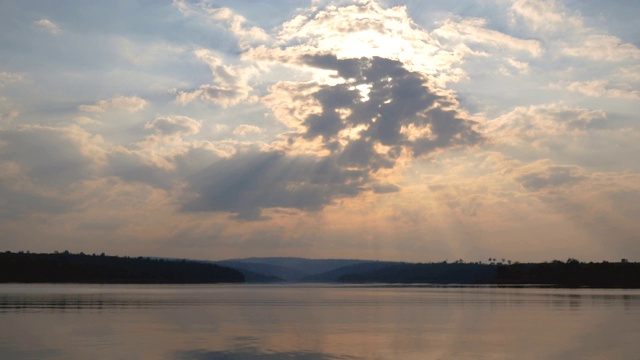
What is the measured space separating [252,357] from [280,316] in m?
26.3

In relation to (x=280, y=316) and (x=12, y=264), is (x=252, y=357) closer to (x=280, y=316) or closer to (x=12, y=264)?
(x=280, y=316)

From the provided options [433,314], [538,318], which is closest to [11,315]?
[433,314]

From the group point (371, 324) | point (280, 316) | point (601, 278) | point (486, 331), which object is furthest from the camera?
point (601, 278)

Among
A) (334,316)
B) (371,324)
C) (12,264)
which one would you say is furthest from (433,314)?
(12,264)

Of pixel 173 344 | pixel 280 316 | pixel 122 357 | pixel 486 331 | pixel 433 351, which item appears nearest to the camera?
pixel 122 357

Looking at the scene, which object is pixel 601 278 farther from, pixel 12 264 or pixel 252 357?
pixel 252 357

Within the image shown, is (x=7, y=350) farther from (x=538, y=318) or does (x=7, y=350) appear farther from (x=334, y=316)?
(x=538, y=318)

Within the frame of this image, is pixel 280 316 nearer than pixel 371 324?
No

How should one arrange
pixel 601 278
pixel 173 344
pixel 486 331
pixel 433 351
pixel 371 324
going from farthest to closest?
pixel 601 278
pixel 371 324
pixel 486 331
pixel 173 344
pixel 433 351

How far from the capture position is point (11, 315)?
167 ft

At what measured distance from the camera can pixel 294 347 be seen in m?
33.2

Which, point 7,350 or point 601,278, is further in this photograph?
point 601,278

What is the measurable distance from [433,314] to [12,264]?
165 metres

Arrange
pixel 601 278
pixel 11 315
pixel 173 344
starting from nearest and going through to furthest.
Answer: pixel 173 344 → pixel 11 315 → pixel 601 278
